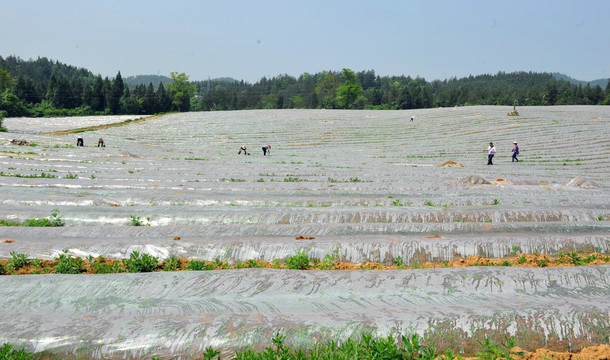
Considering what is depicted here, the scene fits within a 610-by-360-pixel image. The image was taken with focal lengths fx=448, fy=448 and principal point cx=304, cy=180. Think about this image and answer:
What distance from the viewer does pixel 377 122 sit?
226 ft

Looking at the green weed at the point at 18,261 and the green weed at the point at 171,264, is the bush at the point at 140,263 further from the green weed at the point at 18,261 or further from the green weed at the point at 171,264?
the green weed at the point at 18,261

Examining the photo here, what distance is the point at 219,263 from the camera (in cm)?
963

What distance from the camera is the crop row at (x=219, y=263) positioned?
9.41 meters

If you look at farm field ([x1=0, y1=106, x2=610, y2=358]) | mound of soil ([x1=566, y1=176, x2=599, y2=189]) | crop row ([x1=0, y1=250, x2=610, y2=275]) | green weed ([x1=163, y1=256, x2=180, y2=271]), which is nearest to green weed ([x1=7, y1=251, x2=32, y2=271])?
crop row ([x1=0, y1=250, x2=610, y2=275])

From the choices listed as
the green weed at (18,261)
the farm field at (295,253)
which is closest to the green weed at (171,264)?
the farm field at (295,253)

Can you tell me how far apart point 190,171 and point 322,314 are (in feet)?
68.3

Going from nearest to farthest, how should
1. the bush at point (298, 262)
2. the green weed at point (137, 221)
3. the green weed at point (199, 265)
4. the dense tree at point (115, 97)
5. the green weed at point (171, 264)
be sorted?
the green weed at point (199, 265)
the bush at point (298, 262)
the green weed at point (171, 264)
the green weed at point (137, 221)
the dense tree at point (115, 97)

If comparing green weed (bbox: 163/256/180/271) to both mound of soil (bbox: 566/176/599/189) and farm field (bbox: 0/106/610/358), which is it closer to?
farm field (bbox: 0/106/610/358)

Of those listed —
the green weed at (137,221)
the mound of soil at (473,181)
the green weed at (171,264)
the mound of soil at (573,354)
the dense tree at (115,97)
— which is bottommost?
the green weed at (171,264)

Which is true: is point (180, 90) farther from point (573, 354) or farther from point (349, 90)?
point (573, 354)

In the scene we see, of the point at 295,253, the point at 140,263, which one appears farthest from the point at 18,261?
the point at 295,253

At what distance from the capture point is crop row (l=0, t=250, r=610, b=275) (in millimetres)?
9406

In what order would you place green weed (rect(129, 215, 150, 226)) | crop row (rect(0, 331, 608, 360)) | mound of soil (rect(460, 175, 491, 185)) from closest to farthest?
1. crop row (rect(0, 331, 608, 360))
2. green weed (rect(129, 215, 150, 226))
3. mound of soil (rect(460, 175, 491, 185))

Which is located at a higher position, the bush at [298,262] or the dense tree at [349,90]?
the dense tree at [349,90]
